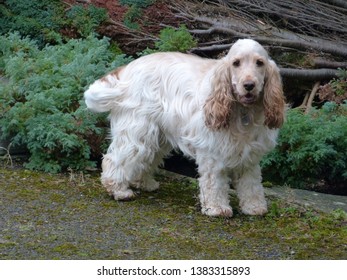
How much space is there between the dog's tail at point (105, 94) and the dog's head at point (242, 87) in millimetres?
1026

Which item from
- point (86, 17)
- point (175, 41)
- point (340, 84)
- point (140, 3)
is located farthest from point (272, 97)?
point (140, 3)

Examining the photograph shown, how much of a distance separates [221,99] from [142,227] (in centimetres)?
122

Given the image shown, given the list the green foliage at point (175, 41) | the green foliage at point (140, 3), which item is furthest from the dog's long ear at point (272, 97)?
the green foliage at point (140, 3)

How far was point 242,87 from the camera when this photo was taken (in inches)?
251

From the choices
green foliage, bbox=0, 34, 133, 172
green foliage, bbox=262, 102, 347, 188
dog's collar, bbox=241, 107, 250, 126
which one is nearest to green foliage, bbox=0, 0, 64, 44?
green foliage, bbox=0, 34, 133, 172

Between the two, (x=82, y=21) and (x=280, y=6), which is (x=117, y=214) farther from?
(x=280, y=6)

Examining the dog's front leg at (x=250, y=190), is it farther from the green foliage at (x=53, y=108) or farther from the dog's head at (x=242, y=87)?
the green foliage at (x=53, y=108)

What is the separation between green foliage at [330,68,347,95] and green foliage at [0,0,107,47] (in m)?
3.07

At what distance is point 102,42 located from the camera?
9195 mm

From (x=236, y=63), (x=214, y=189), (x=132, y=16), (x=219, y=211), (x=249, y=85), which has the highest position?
(x=236, y=63)

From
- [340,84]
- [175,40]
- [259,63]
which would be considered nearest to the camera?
[259,63]

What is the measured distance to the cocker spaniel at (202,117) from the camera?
655 cm

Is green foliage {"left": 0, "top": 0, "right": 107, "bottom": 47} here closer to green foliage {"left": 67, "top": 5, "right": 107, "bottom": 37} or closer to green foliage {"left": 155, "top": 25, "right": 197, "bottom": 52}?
green foliage {"left": 67, "top": 5, "right": 107, "bottom": 37}

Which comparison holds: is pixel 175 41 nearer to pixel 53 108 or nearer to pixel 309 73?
pixel 309 73
